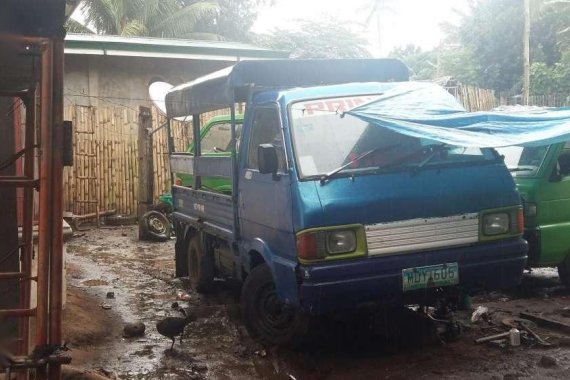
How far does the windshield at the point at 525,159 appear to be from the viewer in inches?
274

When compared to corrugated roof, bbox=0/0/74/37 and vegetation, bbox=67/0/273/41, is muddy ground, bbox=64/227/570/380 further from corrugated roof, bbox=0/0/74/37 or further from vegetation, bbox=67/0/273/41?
vegetation, bbox=67/0/273/41

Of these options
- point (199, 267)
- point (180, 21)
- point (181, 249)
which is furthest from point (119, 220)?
point (180, 21)

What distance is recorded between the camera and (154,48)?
1584 cm

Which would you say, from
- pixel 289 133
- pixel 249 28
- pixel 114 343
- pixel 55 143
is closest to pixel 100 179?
pixel 114 343

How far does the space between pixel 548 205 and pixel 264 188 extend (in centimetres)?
324

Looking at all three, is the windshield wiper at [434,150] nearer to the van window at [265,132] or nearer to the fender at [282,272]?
the van window at [265,132]

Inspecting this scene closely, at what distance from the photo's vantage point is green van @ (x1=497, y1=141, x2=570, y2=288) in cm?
670

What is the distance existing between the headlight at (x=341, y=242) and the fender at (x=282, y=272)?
31 cm

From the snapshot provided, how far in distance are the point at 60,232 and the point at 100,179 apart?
11.5m

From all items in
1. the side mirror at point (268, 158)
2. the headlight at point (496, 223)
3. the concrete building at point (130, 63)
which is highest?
the concrete building at point (130, 63)

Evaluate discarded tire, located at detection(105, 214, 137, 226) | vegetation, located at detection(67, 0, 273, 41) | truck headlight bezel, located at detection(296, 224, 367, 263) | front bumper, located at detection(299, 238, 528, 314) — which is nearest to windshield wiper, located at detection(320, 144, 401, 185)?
truck headlight bezel, located at detection(296, 224, 367, 263)

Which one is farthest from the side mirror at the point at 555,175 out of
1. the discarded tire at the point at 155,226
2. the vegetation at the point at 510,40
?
the vegetation at the point at 510,40

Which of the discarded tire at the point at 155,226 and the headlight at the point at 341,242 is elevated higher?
the headlight at the point at 341,242

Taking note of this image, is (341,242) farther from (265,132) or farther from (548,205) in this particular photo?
(548,205)
